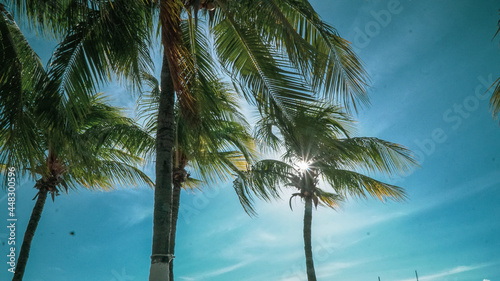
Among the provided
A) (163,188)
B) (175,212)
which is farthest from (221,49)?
(175,212)

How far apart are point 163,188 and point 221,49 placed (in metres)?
2.60

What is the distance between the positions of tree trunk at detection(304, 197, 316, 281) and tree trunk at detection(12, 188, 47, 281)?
318 inches

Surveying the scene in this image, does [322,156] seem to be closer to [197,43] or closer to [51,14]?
[197,43]

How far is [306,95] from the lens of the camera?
17.6ft

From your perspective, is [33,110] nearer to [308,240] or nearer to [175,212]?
[175,212]

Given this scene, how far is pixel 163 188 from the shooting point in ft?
17.1

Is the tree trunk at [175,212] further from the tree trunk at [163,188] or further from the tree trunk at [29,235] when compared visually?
the tree trunk at [163,188]

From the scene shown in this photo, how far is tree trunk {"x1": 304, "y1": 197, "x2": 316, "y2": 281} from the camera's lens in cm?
1202

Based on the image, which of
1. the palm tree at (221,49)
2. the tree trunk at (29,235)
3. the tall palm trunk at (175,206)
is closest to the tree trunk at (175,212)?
the tall palm trunk at (175,206)

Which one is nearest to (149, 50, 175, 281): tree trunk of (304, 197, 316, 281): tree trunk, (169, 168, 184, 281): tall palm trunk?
(169, 168, 184, 281): tall palm trunk

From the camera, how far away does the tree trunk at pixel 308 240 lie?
12.0 meters

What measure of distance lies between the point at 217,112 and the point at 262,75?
1.01 m

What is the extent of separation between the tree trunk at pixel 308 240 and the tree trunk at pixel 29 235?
8.08 metres

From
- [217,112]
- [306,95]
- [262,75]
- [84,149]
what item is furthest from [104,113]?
[306,95]
